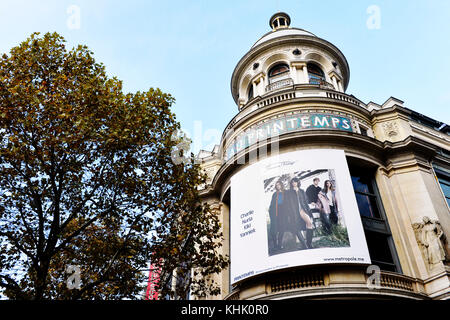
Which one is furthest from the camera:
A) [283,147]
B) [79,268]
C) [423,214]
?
[283,147]

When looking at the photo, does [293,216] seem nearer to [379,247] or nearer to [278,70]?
[379,247]

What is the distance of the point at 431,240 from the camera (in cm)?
1630

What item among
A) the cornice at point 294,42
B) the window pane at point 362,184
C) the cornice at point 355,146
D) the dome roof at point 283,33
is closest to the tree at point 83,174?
the cornice at point 355,146

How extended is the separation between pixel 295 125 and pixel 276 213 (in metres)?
5.62

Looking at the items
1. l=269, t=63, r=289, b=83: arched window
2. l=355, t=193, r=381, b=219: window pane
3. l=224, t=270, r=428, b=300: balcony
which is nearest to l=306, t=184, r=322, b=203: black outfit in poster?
l=355, t=193, r=381, b=219: window pane

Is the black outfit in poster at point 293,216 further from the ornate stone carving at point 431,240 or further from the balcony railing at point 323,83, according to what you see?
the balcony railing at point 323,83

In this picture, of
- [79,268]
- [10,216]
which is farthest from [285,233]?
[10,216]

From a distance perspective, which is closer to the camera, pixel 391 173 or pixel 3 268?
pixel 3 268

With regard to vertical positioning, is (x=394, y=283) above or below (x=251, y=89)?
below

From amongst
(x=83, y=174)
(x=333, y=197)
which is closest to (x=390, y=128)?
(x=333, y=197)

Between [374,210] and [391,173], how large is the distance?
8.22ft

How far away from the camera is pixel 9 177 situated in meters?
11.4
